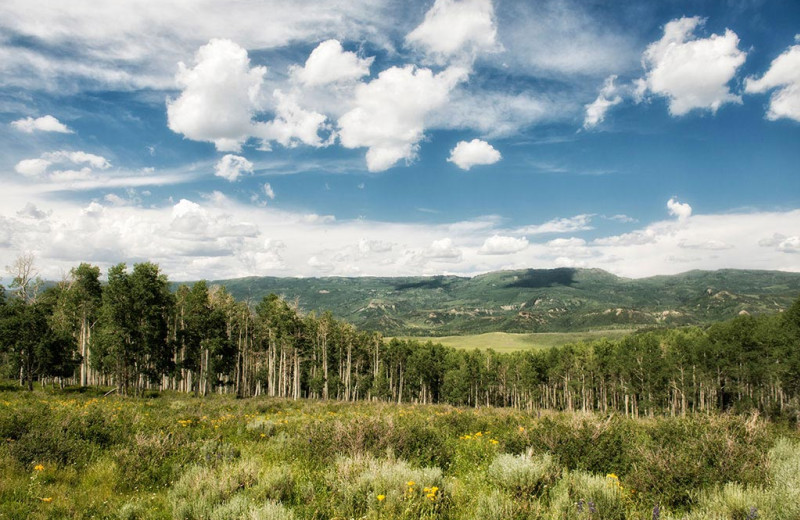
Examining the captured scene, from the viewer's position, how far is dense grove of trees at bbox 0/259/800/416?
36688mm

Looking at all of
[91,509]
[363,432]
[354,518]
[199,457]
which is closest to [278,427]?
[199,457]

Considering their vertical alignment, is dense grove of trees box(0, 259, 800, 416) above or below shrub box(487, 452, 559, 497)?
below

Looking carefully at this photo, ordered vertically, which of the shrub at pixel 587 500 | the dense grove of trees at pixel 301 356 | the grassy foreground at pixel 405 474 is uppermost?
the shrub at pixel 587 500

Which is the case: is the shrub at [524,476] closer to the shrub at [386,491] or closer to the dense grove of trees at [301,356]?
the shrub at [386,491]

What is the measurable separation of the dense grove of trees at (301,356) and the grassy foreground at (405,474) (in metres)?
19.6

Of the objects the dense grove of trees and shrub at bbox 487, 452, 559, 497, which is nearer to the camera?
shrub at bbox 487, 452, 559, 497

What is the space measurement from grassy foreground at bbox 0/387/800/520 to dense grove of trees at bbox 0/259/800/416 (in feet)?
64.4

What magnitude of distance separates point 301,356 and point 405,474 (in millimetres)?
53646

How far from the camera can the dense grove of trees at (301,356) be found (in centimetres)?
3669

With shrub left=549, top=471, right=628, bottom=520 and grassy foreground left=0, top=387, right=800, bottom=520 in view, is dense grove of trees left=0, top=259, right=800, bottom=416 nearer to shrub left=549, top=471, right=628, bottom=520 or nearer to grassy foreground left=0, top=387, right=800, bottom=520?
grassy foreground left=0, top=387, right=800, bottom=520

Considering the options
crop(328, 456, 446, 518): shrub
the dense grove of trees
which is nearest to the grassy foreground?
crop(328, 456, 446, 518): shrub

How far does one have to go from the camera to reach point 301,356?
5700 centimetres

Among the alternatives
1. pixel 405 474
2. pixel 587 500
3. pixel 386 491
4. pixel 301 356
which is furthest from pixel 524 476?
pixel 301 356

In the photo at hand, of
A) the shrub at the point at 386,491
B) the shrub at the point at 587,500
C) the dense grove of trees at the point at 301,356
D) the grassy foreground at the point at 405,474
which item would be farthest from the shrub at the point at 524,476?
the dense grove of trees at the point at 301,356
